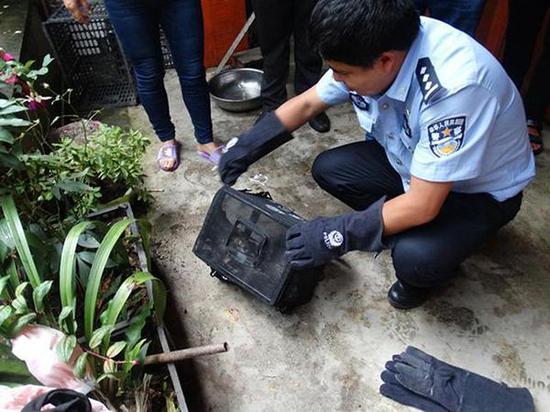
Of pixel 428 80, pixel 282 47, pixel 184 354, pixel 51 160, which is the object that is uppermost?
pixel 428 80

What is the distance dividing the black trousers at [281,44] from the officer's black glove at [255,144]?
0.70 meters

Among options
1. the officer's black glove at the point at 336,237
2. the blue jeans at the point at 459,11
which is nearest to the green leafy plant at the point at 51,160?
the officer's black glove at the point at 336,237

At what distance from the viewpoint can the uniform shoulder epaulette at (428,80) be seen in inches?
42.9

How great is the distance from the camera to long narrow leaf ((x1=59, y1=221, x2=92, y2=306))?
3.86 feet

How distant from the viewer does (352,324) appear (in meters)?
1.59

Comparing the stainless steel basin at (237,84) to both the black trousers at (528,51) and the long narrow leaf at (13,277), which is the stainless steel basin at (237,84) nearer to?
the black trousers at (528,51)

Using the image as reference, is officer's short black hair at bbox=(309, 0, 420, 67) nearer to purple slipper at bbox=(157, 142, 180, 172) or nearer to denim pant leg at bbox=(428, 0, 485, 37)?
denim pant leg at bbox=(428, 0, 485, 37)

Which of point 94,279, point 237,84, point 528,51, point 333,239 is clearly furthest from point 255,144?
point 528,51

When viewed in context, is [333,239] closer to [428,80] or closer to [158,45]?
[428,80]

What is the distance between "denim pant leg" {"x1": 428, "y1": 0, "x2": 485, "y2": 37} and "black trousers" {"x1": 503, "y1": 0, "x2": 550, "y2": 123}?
29cm

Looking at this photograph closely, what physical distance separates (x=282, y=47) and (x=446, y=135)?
1384 mm

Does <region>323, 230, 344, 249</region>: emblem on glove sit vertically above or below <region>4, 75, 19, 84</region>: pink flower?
below

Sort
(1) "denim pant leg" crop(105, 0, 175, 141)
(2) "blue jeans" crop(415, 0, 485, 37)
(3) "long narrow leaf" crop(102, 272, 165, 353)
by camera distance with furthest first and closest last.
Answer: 1. (2) "blue jeans" crop(415, 0, 485, 37)
2. (1) "denim pant leg" crop(105, 0, 175, 141)
3. (3) "long narrow leaf" crop(102, 272, 165, 353)

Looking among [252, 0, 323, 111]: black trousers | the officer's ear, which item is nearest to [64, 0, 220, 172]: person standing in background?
[252, 0, 323, 111]: black trousers
